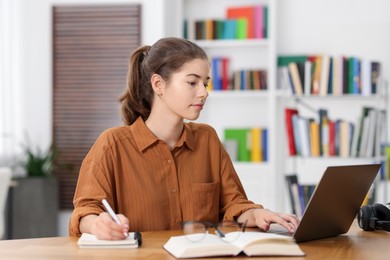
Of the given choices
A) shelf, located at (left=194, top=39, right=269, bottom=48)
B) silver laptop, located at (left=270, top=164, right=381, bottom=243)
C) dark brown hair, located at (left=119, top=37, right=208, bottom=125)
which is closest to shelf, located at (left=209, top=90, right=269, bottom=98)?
shelf, located at (left=194, top=39, right=269, bottom=48)

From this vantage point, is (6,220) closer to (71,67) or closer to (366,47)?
(71,67)

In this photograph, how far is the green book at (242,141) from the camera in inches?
234

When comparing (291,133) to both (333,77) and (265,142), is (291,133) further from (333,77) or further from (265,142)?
(265,142)

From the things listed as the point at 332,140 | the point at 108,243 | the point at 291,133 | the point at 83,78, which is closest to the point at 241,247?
the point at 108,243

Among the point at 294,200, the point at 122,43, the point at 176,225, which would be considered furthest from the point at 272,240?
the point at 122,43

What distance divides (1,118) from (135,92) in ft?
12.7

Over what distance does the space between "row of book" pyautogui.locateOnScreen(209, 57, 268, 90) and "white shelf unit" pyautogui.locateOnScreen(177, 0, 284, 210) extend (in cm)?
6

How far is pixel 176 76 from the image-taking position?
2.42 m

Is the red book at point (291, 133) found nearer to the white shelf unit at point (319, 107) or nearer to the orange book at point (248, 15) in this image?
the white shelf unit at point (319, 107)

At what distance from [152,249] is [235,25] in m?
4.29

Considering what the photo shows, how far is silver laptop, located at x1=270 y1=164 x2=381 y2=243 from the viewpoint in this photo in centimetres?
192

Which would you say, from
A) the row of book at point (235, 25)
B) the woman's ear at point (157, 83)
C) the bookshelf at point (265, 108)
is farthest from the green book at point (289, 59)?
the woman's ear at point (157, 83)

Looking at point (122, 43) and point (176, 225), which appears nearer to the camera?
point (176, 225)

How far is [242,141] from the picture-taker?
19.5ft
